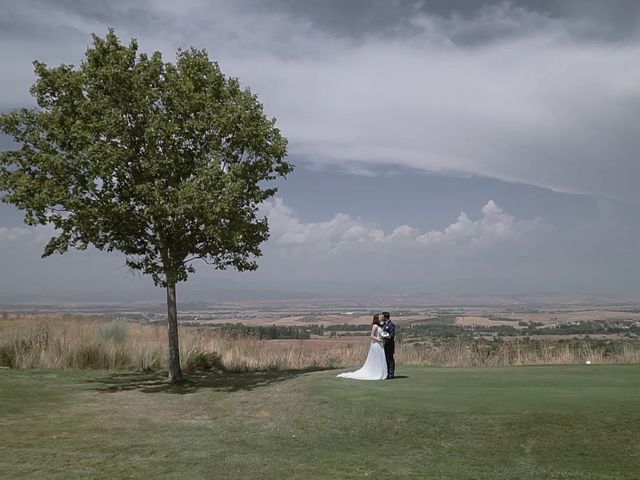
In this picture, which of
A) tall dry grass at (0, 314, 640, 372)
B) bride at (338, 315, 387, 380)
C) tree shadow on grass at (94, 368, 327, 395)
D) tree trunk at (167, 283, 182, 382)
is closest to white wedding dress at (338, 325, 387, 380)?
bride at (338, 315, 387, 380)

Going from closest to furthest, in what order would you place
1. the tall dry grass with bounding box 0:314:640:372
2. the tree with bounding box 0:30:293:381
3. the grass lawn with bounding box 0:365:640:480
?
the grass lawn with bounding box 0:365:640:480 → the tree with bounding box 0:30:293:381 → the tall dry grass with bounding box 0:314:640:372

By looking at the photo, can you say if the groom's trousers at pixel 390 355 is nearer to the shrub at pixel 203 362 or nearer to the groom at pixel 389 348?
the groom at pixel 389 348

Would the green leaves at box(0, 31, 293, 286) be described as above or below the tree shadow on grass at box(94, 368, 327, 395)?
above

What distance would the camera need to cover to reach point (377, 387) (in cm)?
1783

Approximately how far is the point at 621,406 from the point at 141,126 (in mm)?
15306

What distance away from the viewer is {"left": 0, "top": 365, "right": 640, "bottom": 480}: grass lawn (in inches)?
414

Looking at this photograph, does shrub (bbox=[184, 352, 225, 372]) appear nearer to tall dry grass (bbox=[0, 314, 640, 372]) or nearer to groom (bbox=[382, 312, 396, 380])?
tall dry grass (bbox=[0, 314, 640, 372])

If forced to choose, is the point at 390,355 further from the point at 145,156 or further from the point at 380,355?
the point at 145,156

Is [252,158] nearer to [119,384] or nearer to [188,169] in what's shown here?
[188,169]

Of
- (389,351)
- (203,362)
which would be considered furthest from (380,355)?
(203,362)

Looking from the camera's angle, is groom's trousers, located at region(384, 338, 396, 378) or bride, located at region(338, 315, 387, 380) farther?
groom's trousers, located at region(384, 338, 396, 378)

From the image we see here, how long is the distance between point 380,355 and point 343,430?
689 centimetres

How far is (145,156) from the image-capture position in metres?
19.8

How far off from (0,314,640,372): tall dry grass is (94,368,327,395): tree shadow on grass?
195 cm
